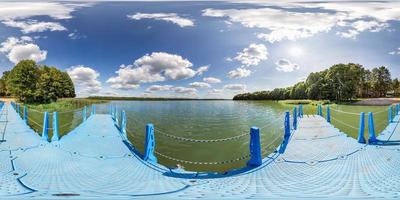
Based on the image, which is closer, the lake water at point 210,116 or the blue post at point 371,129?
the lake water at point 210,116

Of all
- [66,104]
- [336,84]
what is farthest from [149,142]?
[336,84]

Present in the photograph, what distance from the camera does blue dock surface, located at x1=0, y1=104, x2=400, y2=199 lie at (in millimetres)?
3176

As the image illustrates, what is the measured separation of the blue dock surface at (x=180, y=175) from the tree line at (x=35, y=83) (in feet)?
2.00

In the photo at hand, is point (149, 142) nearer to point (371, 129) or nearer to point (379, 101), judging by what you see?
point (379, 101)

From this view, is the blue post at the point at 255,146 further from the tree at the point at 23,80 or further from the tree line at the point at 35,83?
the tree at the point at 23,80

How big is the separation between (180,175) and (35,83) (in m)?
1.97

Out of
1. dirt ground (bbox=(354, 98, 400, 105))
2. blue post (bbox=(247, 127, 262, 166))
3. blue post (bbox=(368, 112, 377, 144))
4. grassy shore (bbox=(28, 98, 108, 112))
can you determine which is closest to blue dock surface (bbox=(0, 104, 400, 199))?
blue post (bbox=(247, 127, 262, 166))

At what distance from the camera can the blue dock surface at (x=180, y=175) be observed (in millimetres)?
3176

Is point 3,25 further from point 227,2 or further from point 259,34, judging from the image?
point 259,34

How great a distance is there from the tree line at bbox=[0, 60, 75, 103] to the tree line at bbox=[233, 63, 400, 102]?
1856mm

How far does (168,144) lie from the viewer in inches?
251

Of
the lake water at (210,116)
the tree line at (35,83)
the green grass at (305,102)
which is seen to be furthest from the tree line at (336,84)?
the tree line at (35,83)

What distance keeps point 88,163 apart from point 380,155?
3692 millimetres

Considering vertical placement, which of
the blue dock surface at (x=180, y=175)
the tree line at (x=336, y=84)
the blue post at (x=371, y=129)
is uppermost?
the tree line at (x=336, y=84)
